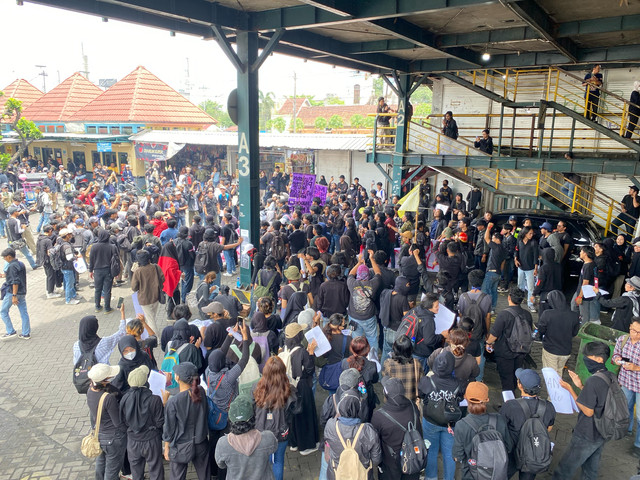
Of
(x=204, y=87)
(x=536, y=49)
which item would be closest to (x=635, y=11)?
(x=536, y=49)

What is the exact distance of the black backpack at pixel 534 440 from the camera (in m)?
4.30

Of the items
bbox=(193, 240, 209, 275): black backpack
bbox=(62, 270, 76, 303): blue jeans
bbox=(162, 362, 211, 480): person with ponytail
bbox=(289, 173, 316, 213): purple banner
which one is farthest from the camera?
bbox=(289, 173, 316, 213): purple banner

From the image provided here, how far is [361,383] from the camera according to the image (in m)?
4.62

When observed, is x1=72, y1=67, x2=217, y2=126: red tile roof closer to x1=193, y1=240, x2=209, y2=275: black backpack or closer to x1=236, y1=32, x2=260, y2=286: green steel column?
x1=236, y1=32, x2=260, y2=286: green steel column

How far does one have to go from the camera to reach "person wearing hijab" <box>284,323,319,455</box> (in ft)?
17.2

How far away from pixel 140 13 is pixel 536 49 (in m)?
10.7

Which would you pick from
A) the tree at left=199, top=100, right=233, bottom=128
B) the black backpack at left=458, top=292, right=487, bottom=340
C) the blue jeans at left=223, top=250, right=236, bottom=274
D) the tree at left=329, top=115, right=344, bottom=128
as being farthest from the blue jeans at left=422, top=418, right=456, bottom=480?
the tree at left=199, top=100, right=233, bottom=128

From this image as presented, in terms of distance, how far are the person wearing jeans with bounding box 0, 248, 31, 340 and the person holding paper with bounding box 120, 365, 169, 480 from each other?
210 inches

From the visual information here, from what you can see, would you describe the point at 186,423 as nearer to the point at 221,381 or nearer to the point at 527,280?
the point at 221,381

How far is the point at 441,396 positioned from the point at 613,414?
5.37 ft

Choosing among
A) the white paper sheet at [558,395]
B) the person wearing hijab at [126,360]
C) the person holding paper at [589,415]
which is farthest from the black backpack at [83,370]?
the person holding paper at [589,415]

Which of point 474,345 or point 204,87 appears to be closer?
point 474,345

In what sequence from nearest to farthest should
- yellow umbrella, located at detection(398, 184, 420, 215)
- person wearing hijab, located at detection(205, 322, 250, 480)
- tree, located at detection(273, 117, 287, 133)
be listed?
1. person wearing hijab, located at detection(205, 322, 250, 480)
2. yellow umbrella, located at detection(398, 184, 420, 215)
3. tree, located at detection(273, 117, 287, 133)

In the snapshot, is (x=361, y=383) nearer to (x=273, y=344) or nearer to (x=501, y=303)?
(x=273, y=344)
